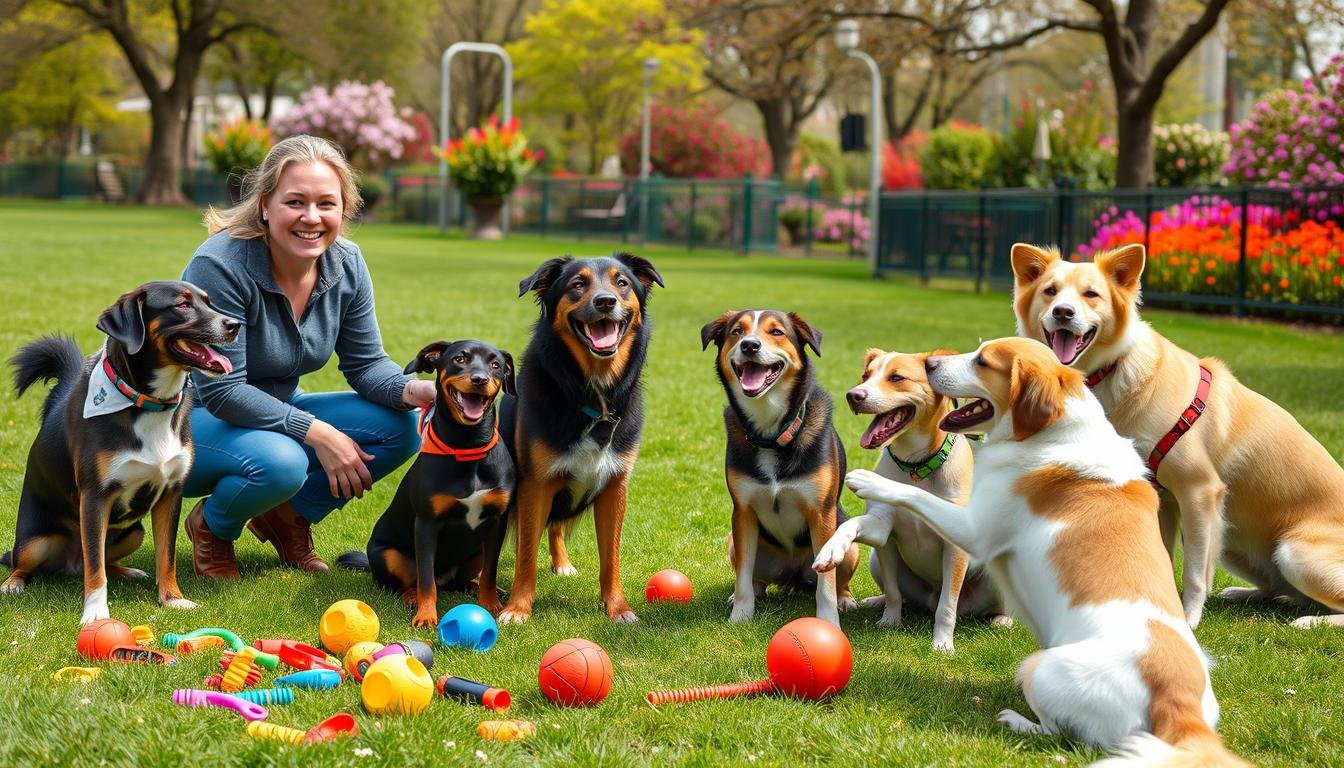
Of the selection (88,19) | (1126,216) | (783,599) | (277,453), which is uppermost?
(88,19)

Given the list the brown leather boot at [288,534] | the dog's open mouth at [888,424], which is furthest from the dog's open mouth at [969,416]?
the brown leather boot at [288,534]

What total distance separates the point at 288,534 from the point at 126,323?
1524 mm

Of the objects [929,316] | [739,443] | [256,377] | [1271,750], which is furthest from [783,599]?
[929,316]

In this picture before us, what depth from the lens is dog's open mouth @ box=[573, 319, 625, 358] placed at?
15.9ft

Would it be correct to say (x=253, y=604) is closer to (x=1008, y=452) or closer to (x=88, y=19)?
(x=1008, y=452)

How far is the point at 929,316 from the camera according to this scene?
628 inches

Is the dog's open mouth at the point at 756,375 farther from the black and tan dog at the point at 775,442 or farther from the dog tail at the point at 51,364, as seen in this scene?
the dog tail at the point at 51,364

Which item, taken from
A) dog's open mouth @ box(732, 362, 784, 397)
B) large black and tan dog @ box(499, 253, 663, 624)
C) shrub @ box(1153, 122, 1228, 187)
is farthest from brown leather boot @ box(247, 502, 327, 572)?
shrub @ box(1153, 122, 1228, 187)

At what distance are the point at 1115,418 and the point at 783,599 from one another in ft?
5.23

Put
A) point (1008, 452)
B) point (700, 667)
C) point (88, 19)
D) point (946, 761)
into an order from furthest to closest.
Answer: point (88, 19) < point (700, 667) < point (1008, 452) < point (946, 761)

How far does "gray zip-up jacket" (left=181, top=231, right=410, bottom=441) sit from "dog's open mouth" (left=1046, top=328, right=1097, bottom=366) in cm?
288

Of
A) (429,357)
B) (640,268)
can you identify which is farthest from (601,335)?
(429,357)

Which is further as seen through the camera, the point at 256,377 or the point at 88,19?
the point at 88,19

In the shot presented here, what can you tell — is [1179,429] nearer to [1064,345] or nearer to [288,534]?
[1064,345]
